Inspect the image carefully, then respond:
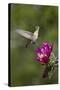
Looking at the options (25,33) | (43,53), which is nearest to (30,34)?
(25,33)

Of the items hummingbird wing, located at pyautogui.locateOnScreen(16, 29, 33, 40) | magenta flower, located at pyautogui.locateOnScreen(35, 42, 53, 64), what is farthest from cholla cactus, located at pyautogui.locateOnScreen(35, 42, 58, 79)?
hummingbird wing, located at pyautogui.locateOnScreen(16, 29, 33, 40)

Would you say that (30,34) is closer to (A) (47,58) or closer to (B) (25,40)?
(B) (25,40)

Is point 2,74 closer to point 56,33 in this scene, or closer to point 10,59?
point 10,59

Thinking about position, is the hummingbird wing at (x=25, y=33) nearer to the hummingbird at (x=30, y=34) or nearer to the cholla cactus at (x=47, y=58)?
the hummingbird at (x=30, y=34)

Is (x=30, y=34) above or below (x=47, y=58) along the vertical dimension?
above

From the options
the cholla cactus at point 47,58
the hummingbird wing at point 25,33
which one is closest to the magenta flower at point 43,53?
the cholla cactus at point 47,58

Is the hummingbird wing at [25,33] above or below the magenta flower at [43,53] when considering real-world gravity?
above
